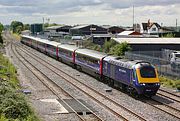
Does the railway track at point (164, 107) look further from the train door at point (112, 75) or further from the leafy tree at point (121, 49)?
the leafy tree at point (121, 49)

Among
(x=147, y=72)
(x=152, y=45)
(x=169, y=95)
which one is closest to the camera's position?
(x=147, y=72)

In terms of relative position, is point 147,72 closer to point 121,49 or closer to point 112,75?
point 112,75

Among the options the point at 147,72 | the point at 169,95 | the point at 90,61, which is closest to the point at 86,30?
the point at 90,61

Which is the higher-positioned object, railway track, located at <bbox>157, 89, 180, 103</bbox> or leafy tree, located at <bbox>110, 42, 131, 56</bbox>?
leafy tree, located at <bbox>110, 42, 131, 56</bbox>

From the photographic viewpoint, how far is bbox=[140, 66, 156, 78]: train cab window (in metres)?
26.1

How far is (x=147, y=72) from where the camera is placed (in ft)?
86.5

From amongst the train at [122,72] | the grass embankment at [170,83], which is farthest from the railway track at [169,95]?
the train at [122,72]

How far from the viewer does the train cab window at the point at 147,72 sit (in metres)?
26.1

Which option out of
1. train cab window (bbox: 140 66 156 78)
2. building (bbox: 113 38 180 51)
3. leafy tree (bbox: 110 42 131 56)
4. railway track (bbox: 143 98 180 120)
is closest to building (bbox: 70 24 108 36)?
building (bbox: 113 38 180 51)

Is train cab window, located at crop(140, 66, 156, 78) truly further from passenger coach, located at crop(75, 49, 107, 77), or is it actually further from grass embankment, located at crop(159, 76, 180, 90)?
passenger coach, located at crop(75, 49, 107, 77)

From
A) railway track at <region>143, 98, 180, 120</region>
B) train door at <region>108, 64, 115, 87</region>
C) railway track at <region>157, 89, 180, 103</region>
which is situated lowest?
railway track at <region>157, 89, 180, 103</region>

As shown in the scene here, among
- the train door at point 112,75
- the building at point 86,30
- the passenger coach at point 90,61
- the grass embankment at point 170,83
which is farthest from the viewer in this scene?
the building at point 86,30

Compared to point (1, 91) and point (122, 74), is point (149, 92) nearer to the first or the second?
point (122, 74)

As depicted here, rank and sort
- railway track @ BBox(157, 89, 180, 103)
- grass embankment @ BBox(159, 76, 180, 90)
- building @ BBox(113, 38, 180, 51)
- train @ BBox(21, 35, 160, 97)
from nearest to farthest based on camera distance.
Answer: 1. train @ BBox(21, 35, 160, 97)
2. railway track @ BBox(157, 89, 180, 103)
3. grass embankment @ BBox(159, 76, 180, 90)
4. building @ BBox(113, 38, 180, 51)
